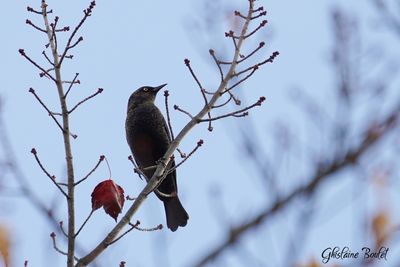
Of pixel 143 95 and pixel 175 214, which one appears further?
pixel 143 95

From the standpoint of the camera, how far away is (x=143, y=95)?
7.91 meters

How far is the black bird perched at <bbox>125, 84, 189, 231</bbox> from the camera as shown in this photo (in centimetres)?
691

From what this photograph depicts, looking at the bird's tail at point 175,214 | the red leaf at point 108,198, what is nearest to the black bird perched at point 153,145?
the bird's tail at point 175,214

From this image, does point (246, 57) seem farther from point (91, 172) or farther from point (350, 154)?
point (350, 154)

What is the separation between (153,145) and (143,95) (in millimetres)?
1043

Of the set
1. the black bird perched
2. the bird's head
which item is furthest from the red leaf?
the bird's head

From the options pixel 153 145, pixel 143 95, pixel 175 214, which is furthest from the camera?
pixel 143 95

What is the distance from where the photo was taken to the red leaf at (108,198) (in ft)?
14.2

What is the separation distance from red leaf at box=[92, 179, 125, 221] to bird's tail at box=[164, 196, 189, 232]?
7.87ft

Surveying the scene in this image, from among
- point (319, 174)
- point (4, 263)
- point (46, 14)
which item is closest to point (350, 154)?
point (319, 174)

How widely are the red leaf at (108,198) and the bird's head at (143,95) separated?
131 inches

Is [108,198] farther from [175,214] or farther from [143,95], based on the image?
[143,95]

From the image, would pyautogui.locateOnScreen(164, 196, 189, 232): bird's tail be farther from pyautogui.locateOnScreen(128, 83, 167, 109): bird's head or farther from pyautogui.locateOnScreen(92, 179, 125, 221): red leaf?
pyautogui.locateOnScreen(92, 179, 125, 221): red leaf

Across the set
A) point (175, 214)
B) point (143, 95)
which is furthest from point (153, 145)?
point (143, 95)
